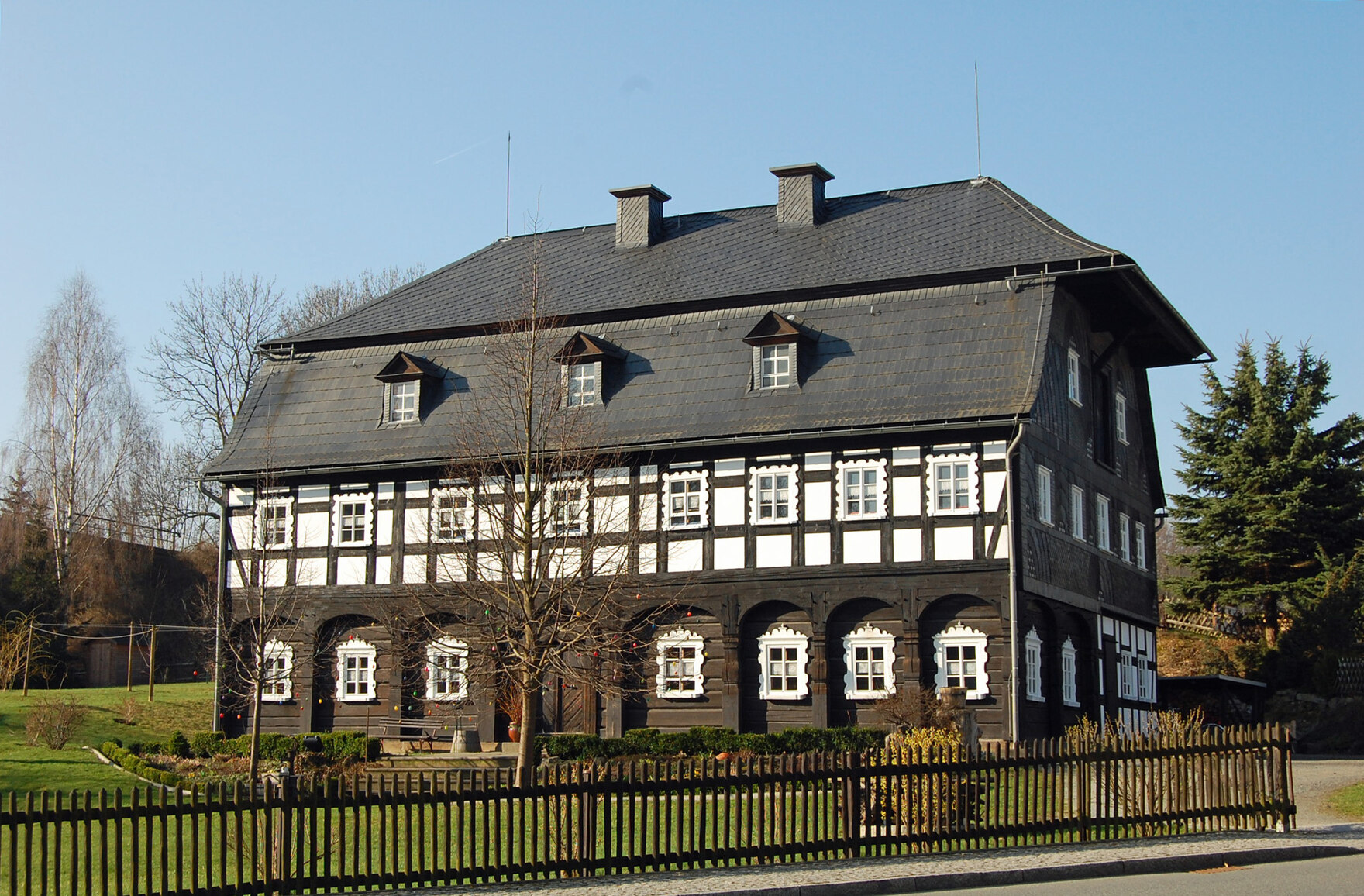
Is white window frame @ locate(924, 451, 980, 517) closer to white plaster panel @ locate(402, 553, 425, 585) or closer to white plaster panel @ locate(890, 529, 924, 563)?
white plaster panel @ locate(890, 529, 924, 563)

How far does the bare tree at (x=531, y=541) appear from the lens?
74.6 ft

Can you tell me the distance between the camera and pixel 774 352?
31516 millimetres

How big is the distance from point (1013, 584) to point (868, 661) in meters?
3.22

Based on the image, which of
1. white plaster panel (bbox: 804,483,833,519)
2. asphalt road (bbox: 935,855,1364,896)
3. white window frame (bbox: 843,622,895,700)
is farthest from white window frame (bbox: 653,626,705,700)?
asphalt road (bbox: 935,855,1364,896)

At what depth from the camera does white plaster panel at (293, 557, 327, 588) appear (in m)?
34.2

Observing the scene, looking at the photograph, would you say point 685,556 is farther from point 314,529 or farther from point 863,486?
point 314,529

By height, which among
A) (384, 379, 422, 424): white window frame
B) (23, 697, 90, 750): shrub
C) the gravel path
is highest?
(384, 379, 422, 424): white window frame

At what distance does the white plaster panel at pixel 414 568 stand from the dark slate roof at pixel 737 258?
5177 millimetres

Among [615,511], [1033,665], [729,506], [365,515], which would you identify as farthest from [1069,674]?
[365,515]

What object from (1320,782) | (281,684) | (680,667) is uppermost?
(680,667)

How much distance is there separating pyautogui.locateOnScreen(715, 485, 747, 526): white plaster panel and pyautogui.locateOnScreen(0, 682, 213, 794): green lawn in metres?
11.9

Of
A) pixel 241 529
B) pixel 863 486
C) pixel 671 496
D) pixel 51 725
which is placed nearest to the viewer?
pixel 863 486

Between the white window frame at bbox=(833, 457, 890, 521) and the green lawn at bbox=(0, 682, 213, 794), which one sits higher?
the white window frame at bbox=(833, 457, 890, 521)

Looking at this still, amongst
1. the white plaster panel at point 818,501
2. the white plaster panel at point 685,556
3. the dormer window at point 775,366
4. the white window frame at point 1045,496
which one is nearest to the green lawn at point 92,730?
the white plaster panel at point 685,556
